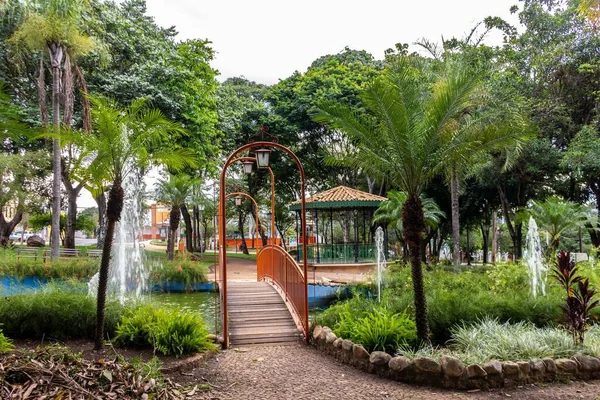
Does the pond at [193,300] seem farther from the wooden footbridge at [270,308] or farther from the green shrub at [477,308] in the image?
the green shrub at [477,308]

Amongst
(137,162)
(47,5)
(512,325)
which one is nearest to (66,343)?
(137,162)

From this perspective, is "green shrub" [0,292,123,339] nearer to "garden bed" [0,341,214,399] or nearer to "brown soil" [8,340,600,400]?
"brown soil" [8,340,600,400]

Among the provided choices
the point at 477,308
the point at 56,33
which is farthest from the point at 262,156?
the point at 56,33

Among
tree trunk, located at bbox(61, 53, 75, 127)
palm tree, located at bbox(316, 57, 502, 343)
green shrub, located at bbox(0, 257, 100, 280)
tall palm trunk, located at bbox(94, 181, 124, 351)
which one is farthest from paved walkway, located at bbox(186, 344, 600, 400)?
tree trunk, located at bbox(61, 53, 75, 127)

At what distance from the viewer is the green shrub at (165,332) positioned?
6.57 meters

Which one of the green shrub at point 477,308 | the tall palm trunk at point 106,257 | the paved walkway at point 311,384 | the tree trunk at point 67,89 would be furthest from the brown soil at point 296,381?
the tree trunk at point 67,89

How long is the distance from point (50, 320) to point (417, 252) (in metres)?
6.03

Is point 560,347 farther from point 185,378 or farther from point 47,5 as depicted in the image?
point 47,5

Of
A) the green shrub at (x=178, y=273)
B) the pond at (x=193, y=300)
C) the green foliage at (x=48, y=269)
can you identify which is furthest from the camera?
the green shrub at (x=178, y=273)

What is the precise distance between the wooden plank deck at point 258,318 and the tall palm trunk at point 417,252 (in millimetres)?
2488

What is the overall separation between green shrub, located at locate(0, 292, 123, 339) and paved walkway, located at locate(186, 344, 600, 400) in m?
2.20

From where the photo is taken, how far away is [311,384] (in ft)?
18.4

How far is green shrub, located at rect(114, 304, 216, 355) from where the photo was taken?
657cm

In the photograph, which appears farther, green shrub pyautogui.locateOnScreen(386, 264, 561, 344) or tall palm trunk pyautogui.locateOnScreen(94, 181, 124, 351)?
green shrub pyautogui.locateOnScreen(386, 264, 561, 344)
